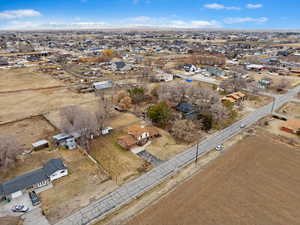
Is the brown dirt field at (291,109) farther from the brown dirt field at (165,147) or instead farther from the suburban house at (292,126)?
the brown dirt field at (165,147)

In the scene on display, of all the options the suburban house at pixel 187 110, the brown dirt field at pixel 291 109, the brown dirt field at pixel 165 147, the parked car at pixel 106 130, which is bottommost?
the brown dirt field at pixel 165 147

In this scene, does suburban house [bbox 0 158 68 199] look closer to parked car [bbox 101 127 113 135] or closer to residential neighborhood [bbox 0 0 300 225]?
residential neighborhood [bbox 0 0 300 225]

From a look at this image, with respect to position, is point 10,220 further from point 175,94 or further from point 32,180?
point 175,94

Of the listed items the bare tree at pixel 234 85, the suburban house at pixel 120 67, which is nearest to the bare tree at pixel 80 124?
the bare tree at pixel 234 85

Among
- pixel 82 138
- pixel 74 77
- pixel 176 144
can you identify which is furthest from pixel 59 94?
pixel 176 144

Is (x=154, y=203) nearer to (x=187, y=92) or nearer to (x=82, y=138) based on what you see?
(x=82, y=138)

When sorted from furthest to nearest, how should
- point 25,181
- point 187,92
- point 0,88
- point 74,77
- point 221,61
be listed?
point 221,61 → point 74,77 → point 0,88 → point 187,92 → point 25,181
